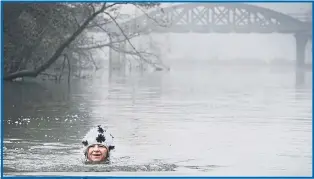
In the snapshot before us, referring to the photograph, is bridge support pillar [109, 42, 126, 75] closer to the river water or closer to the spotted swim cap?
the river water

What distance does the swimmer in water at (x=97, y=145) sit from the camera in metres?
8.71

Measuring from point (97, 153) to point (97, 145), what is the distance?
96 mm

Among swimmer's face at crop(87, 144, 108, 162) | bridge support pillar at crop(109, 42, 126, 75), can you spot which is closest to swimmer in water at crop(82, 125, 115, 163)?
swimmer's face at crop(87, 144, 108, 162)

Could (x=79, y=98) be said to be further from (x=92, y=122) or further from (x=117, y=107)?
(x=92, y=122)

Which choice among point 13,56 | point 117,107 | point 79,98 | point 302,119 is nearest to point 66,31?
point 13,56

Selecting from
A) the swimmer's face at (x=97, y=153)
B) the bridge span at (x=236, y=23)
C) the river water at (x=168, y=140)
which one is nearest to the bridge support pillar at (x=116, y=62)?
the bridge span at (x=236, y=23)

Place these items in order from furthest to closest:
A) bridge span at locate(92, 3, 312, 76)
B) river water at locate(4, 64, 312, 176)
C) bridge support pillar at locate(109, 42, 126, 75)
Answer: bridge support pillar at locate(109, 42, 126, 75) → bridge span at locate(92, 3, 312, 76) → river water at locate(4, 64, 312, 176)

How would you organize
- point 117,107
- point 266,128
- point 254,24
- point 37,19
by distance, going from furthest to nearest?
1. point 254,24
2. point 37,19
3. point 117,107
4. point 266,128

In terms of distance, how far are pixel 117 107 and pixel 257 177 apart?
47.0 feet

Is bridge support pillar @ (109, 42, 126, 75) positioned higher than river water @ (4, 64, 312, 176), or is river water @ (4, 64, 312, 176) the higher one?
bridge support pillar @ (109, 42, 126, 75)

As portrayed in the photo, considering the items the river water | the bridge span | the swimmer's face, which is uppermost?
the bridge span

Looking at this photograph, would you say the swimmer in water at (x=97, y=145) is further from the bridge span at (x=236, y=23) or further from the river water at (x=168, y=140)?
the bridge span at (x=236, y=23)

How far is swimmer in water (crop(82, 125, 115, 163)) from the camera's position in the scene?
8711 millimetres

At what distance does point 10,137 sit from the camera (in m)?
13.2
